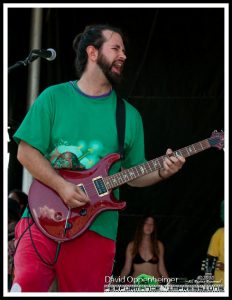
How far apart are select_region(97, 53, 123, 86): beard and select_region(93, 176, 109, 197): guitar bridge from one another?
59 centimetres

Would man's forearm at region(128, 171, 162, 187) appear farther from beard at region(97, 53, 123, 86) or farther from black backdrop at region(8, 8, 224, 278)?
black backdrop at region(8, 8, 224, 278)

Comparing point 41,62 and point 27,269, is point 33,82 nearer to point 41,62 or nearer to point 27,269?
point 41,62

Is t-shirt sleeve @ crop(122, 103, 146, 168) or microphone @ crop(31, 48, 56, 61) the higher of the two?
microphone @ crop(31, 48, 56, 61)

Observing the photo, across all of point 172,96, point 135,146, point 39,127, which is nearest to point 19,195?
point 172,96

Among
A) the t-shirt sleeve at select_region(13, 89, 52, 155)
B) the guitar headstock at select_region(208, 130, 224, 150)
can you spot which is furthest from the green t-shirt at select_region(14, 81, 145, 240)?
the guitar headstock at select_region(208, 130, 224, 150)

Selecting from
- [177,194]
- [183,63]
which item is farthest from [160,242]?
[183,63]

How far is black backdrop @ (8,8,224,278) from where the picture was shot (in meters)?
5.39

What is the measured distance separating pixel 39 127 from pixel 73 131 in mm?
188

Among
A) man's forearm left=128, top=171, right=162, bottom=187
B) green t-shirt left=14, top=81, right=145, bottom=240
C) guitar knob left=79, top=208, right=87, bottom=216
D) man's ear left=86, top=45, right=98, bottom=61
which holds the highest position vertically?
man's ear left=86, top=45, right=98, bottom=61

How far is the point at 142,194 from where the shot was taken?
5633 mm

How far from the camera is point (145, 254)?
5082mm

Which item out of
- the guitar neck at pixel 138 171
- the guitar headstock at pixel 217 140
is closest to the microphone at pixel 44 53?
the guitar neck at pixel 138 171

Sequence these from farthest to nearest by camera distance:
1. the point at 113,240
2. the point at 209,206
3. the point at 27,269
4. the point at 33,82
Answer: the point at 209,206, the point at 33,82, the point at 113,240, the point at 27,269

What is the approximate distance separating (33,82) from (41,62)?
0.26 m
